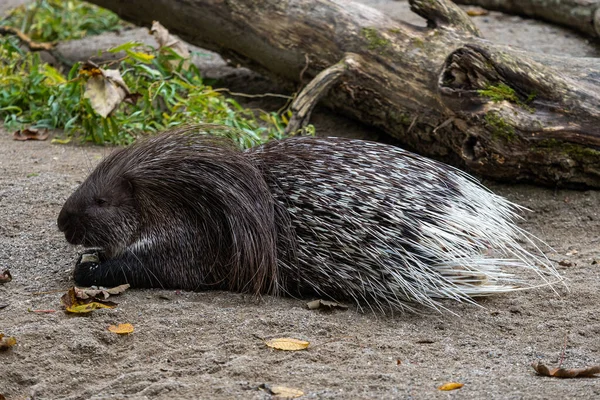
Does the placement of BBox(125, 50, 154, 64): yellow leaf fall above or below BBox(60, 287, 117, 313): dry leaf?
above

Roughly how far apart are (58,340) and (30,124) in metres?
2.95

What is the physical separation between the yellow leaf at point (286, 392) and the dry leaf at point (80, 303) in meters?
0.92

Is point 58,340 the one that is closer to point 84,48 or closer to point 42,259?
point 42,259

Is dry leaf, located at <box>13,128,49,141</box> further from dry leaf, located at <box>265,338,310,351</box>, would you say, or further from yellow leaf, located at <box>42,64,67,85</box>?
dry leaf, located at <box>265,338,310,351</box>

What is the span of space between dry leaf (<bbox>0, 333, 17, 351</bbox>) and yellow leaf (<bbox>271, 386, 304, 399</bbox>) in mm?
907

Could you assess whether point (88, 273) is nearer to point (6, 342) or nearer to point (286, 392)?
point (6, 342)

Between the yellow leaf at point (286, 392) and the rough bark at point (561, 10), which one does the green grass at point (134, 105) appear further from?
the rough bark at point (561, 10)

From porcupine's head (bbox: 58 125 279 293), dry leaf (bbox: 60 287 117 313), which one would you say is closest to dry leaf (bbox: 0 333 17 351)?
dry leaf (bbox: 60 287 117 313)

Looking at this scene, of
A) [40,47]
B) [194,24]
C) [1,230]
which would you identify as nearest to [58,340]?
[1,230]

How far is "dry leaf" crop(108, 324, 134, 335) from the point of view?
269 cm

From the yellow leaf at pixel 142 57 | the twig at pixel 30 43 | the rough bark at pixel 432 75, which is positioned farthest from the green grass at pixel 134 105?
the twig at pixel 30 43

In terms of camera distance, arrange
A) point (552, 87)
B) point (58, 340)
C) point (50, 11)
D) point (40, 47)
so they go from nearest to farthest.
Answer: point (58, 340)
point (552, 87)
point (40, 47)
point (50, 11)

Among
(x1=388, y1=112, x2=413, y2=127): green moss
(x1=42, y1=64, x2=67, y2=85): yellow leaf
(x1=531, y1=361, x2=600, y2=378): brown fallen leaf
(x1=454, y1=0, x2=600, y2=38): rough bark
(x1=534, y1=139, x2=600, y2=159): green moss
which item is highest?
(x1=454, y1=0, x2=600, y2=38): rough bark

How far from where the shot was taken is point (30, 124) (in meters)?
5.18
